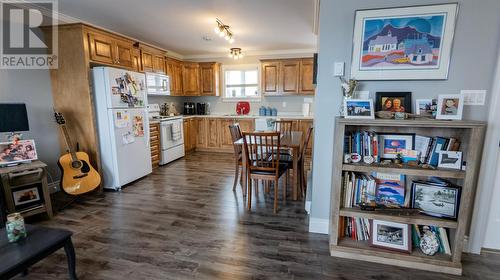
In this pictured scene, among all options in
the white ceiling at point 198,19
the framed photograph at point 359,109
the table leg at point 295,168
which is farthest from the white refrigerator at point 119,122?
the framed photograph at point 359,109

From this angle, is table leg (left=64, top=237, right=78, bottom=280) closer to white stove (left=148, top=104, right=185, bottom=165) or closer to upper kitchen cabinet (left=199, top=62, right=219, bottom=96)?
white stove (left=148, top=104, right=185, bottom=165)

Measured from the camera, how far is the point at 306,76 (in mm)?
5316

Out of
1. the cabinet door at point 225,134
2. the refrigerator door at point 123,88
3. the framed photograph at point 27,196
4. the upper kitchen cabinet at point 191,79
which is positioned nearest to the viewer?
the framed photograph at point 27,196

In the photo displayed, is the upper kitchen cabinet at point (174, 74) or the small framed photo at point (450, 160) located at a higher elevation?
the upper kitchen cabinet at point (174, 74)

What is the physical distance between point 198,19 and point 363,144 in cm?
276

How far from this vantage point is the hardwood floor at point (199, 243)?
1769 millimetres

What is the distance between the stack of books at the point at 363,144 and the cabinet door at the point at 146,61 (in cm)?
386

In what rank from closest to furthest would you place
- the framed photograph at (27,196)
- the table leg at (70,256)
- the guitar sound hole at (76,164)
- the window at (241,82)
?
the table leg at (70,256)
the framed photograph at (27,196)
the guitar sound hole at (76,164)
the window at (241,82)

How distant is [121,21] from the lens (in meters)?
3.38

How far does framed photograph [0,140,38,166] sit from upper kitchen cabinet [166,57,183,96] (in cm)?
307

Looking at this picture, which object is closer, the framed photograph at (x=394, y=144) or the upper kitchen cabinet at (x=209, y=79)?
the framed photograph at (x=394, y=144)

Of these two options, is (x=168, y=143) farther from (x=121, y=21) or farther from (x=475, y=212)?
(x=475, y=212)

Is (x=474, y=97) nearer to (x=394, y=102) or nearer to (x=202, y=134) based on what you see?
(x=394, y=102)

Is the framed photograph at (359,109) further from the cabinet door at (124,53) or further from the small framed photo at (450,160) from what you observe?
the cabinet door at (124,53)
